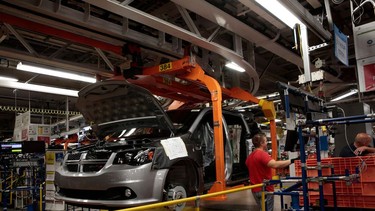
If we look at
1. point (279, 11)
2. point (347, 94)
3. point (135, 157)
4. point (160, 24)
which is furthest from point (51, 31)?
point (347, 94)

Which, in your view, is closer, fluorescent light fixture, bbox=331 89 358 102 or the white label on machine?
the white label on machine

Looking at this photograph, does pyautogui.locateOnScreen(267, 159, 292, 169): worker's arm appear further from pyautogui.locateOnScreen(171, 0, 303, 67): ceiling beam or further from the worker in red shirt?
pyautogui.locateOnScreen(171, 0, 303, 67): ceiling beam

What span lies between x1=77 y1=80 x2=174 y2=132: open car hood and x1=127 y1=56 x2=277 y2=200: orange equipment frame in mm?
850

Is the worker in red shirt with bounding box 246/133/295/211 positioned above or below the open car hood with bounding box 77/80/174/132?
below

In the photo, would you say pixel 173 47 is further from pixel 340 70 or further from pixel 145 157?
pixel 340 70

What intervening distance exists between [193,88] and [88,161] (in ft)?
11.2

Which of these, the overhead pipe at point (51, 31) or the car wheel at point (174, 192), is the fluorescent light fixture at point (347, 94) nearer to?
the overhead pipe at point (51, 31)

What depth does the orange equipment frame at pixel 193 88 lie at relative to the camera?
5.14 meters

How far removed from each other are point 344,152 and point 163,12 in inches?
163

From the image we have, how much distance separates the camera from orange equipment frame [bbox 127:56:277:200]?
5.14m

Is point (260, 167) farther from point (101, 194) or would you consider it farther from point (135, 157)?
point (101, 194)

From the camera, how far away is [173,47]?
251 inches

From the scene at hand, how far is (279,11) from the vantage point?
507cm

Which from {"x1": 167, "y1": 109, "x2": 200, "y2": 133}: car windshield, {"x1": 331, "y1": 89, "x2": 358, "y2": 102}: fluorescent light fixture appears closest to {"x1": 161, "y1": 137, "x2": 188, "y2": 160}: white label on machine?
{"x1": 167, "y1": 109, "x2": 200, "y2": 133}: car windshield
